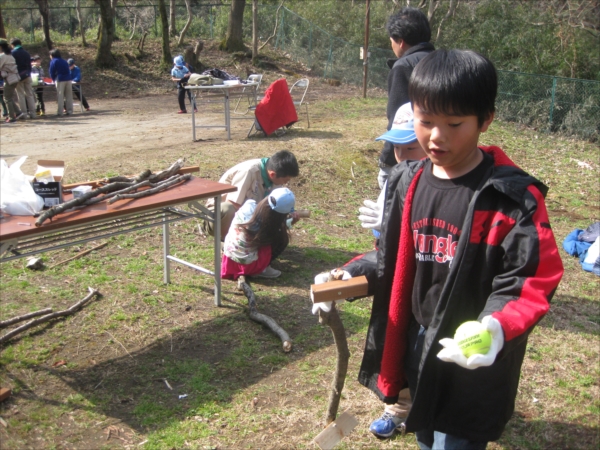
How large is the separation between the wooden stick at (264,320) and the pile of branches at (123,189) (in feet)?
3.07

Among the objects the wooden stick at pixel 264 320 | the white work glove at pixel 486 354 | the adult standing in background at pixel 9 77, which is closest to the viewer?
the white work glove at pixel 486 354

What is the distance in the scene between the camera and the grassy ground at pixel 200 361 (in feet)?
9.89

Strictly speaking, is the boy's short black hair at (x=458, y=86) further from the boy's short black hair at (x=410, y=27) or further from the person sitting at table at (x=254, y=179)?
the person sitting at table at (x=254, y=179)

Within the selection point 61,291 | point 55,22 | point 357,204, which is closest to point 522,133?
point 357,204

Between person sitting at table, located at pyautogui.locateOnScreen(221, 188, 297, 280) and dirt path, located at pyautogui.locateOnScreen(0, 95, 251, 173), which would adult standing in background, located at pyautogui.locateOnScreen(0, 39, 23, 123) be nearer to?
dirt path, located at pyautogui.locateOnScreen(0, 95, 251, 173)

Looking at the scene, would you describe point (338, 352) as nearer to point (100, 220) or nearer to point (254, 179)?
Answer: point (100, 220)

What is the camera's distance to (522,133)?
41.4 ft

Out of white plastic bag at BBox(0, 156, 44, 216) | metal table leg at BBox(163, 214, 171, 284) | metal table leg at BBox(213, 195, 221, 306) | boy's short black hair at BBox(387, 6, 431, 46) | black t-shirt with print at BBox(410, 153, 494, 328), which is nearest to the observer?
black t-shirt with print at BBox(410, 153, 494, 328)

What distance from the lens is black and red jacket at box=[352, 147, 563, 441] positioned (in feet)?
5.38

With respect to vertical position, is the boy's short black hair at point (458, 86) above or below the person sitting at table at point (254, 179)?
above

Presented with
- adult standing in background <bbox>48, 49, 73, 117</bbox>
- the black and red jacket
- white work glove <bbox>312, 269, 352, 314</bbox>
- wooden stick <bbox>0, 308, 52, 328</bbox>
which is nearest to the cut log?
the black and red jacket

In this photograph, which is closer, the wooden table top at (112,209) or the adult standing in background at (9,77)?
the wooden table top at (112,209)

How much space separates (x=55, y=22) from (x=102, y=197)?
32.8 m

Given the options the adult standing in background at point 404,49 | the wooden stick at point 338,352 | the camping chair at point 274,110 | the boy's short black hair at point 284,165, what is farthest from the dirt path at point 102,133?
the wooden stick at point 338,352
